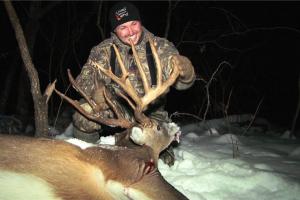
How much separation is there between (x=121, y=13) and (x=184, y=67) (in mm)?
1015

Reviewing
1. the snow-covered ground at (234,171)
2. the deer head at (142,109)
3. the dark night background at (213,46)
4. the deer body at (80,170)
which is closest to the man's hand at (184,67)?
the deer head at (142,109)

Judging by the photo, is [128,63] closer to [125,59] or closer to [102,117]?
[125,59]

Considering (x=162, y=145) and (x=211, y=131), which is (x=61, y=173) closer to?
(x=162, y=145)

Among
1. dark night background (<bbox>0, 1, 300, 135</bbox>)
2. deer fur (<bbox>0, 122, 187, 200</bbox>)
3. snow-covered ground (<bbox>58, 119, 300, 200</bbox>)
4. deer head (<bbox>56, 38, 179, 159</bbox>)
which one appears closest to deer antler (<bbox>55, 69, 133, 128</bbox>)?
deer head (<bbox>56, 38, 179, 159</bbox>)

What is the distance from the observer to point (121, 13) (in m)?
4.37

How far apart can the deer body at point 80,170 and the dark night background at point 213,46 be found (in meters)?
5.95

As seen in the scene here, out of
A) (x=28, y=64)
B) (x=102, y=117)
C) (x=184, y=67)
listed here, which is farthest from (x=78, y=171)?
(x=28, y=64)

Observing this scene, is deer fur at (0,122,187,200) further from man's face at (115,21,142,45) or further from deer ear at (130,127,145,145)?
man's face at (115,21,142,45)

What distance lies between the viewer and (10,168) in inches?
100

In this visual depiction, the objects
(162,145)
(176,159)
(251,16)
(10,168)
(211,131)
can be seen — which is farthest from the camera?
(251,16)

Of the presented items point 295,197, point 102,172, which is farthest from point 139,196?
point 295,197

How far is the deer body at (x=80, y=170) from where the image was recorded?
8.36 feet

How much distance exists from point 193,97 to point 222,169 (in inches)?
275

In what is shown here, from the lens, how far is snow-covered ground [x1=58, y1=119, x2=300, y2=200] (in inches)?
128
